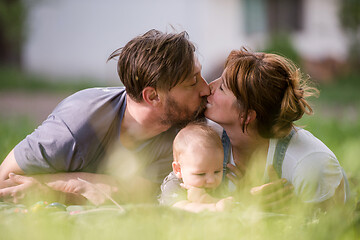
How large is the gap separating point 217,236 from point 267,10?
13.9 metres

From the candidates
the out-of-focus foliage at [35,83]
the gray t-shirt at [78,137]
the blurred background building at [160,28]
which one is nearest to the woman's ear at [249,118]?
the gray t-shirt at [78,137]

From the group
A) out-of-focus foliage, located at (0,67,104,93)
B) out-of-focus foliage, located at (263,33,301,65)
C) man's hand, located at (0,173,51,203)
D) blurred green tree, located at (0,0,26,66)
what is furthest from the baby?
blurred green tree, located at (0,0,26,66)

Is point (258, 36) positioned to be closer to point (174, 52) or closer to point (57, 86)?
point (57, 86)

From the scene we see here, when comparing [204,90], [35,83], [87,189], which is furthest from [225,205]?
[35,83]

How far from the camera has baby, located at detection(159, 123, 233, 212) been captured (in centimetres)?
271

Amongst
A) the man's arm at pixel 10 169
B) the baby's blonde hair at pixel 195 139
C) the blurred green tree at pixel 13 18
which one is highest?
the baby's blonde hair at pixel 195 139

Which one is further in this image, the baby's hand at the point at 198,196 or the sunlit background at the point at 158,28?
the sunlit background at the point at 158,28

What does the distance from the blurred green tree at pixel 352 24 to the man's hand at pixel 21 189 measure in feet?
39.4

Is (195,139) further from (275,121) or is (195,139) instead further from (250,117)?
(275,121)

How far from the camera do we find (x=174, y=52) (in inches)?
118

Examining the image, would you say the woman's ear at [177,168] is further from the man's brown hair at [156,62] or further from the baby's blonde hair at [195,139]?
the man's brown hair at [156,62]

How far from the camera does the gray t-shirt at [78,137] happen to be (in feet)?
9.65

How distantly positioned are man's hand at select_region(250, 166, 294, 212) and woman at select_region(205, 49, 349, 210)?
1 cm

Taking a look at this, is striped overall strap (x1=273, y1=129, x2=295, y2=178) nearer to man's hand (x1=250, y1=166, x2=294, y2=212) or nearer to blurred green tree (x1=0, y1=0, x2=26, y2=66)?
man's hand (x1=250, y1=166, x2=294, y2=212)
